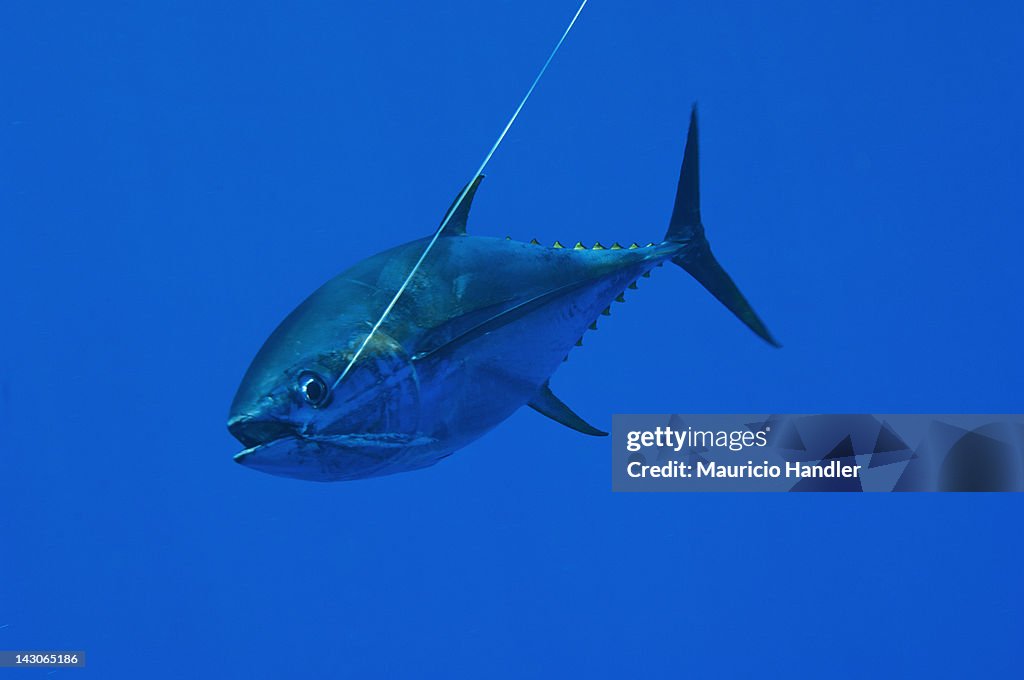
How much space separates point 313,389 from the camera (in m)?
1.41

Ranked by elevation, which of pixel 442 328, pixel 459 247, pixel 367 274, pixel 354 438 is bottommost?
pixel 354 438

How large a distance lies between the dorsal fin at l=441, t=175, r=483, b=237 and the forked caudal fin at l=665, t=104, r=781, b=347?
0.70 m

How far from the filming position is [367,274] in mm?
1643

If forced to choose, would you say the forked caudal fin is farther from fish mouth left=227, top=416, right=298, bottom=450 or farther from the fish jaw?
fish mouth left=227, top=416, right=298, bottom=450

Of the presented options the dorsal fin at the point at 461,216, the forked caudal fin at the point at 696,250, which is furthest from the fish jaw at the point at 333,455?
the forked caudal fin at the point at 696,250

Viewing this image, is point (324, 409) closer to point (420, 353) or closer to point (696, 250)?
point (420, 353)

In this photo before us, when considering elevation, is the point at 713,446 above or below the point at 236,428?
above

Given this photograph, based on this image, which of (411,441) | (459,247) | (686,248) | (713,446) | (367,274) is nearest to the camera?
(411,441)

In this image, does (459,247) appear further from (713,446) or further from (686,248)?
(713,446)

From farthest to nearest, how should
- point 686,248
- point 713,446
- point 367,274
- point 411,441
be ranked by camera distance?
point 713,446, point 686,248, point 367,274, point 411,441

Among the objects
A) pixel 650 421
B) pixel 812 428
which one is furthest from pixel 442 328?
pixel 812 428

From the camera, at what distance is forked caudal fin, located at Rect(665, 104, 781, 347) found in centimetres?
229

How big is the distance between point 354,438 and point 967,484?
2932 millimetres

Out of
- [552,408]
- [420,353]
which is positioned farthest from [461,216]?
[552,408]
